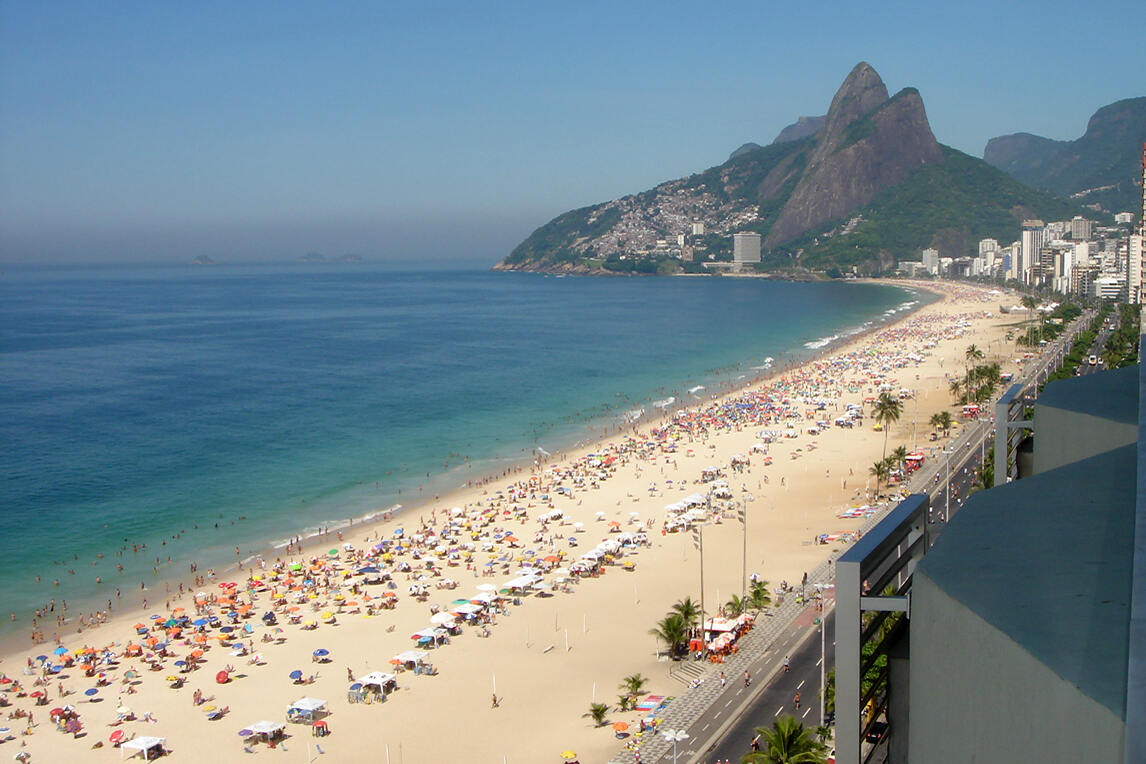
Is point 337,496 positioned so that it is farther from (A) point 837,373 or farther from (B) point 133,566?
(A) point 837,373

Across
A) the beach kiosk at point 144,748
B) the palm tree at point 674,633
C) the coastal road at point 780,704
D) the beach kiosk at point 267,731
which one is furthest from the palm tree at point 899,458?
the beach kiosk at point 144,748

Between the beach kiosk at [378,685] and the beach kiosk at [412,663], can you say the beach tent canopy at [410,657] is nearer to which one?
the beach kiosk at [412,663]

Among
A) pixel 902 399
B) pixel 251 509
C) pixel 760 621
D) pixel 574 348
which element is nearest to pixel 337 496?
pixel 251 509

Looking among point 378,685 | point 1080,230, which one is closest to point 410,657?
point 378,685

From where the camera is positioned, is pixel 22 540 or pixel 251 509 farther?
pixel 251 509

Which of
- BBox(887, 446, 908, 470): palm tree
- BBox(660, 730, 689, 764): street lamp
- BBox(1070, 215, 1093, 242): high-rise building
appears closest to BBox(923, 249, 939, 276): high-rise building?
BBox(1070, 215, 1093, 242): high-rise building

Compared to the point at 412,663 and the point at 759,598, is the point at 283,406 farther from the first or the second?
the point at 759,598

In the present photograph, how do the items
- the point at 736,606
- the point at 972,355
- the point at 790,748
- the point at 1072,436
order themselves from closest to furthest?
the point at 1072,436 → the point at 790,748 → the point at 736,606 → the point at 972,355

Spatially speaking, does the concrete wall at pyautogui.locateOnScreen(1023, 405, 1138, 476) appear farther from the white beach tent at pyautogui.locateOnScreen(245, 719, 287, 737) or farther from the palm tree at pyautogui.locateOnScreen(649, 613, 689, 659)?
the white beach tent at pyautogui.locateOnScreen(245, 719, 287, 737)
